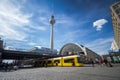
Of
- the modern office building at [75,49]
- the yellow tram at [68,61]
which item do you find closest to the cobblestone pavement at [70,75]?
the yellow tram at [68,61]

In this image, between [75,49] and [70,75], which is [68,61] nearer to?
[70,75]

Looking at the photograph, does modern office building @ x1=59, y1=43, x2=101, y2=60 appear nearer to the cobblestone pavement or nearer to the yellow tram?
the yellow tram

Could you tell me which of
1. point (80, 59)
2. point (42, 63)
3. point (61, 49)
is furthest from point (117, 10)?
point (61, 49)

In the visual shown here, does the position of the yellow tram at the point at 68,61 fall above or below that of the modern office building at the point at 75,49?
below

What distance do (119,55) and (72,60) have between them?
32.3 meters

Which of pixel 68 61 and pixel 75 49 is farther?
pixel 75 49

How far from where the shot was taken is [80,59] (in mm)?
28000

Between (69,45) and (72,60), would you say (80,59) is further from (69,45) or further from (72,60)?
(69,45)

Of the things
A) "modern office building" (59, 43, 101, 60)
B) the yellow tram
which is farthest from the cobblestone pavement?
"modern office building" (59, 43, 101, 60)

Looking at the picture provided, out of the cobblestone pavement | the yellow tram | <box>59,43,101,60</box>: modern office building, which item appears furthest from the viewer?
<box>59,43,101,60</box>: modern office building

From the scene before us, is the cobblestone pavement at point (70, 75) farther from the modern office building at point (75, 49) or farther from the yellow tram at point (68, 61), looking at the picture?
the modern office building at point (75, 49)

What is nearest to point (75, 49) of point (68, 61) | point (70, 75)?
point (68, 61)

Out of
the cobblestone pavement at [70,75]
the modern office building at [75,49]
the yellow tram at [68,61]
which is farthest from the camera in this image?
the modern office building at [75,49]

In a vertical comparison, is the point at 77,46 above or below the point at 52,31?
below
